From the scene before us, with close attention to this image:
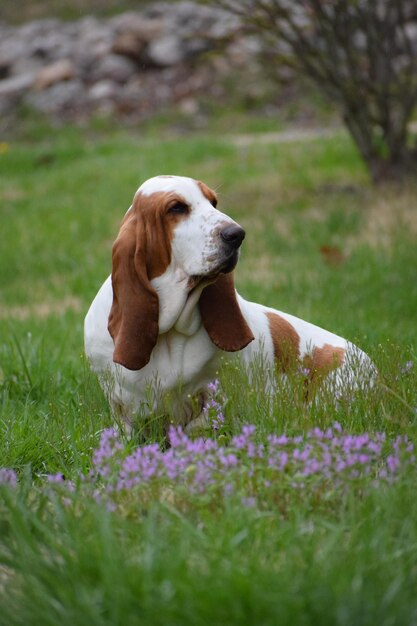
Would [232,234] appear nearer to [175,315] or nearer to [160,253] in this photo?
[160,253]

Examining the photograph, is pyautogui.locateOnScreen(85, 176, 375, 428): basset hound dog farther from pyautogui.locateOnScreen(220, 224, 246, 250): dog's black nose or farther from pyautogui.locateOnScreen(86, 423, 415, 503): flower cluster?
pyautogui.locateOnScreen(86, 423, 415, 503): flower cluster

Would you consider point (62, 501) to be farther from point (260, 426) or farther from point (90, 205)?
point (90, 205)

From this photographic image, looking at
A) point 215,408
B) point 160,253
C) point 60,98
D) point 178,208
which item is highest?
point 178,208

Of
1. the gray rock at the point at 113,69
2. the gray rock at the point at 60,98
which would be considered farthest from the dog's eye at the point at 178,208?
the gray rock at the point at 113,69

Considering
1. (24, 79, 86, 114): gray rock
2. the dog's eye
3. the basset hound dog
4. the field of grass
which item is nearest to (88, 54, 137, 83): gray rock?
(24, 79, 86, 114): gray rock

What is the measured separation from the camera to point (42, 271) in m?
8.86

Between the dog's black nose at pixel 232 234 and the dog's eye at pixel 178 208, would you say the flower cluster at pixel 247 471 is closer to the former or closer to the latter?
the dog's black nose at pixel 232 234

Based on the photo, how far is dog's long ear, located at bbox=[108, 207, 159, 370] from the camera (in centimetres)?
387

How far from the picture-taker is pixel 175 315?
156 inches

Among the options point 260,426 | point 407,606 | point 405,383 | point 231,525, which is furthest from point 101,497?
point 405,383

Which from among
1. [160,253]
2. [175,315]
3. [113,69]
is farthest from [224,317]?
[113,69]

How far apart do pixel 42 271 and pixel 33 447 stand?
5048 mm

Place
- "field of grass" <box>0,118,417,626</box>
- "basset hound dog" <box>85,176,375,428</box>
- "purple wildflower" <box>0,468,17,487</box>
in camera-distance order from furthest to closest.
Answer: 1. "basset hound dog" <box>85,176,375,428</box>
2. "purple wildflower" <box>0,468,17,487</box>
3. "field of grass" <box>0,118,417,626</box>

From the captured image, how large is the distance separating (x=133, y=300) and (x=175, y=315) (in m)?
0.20
